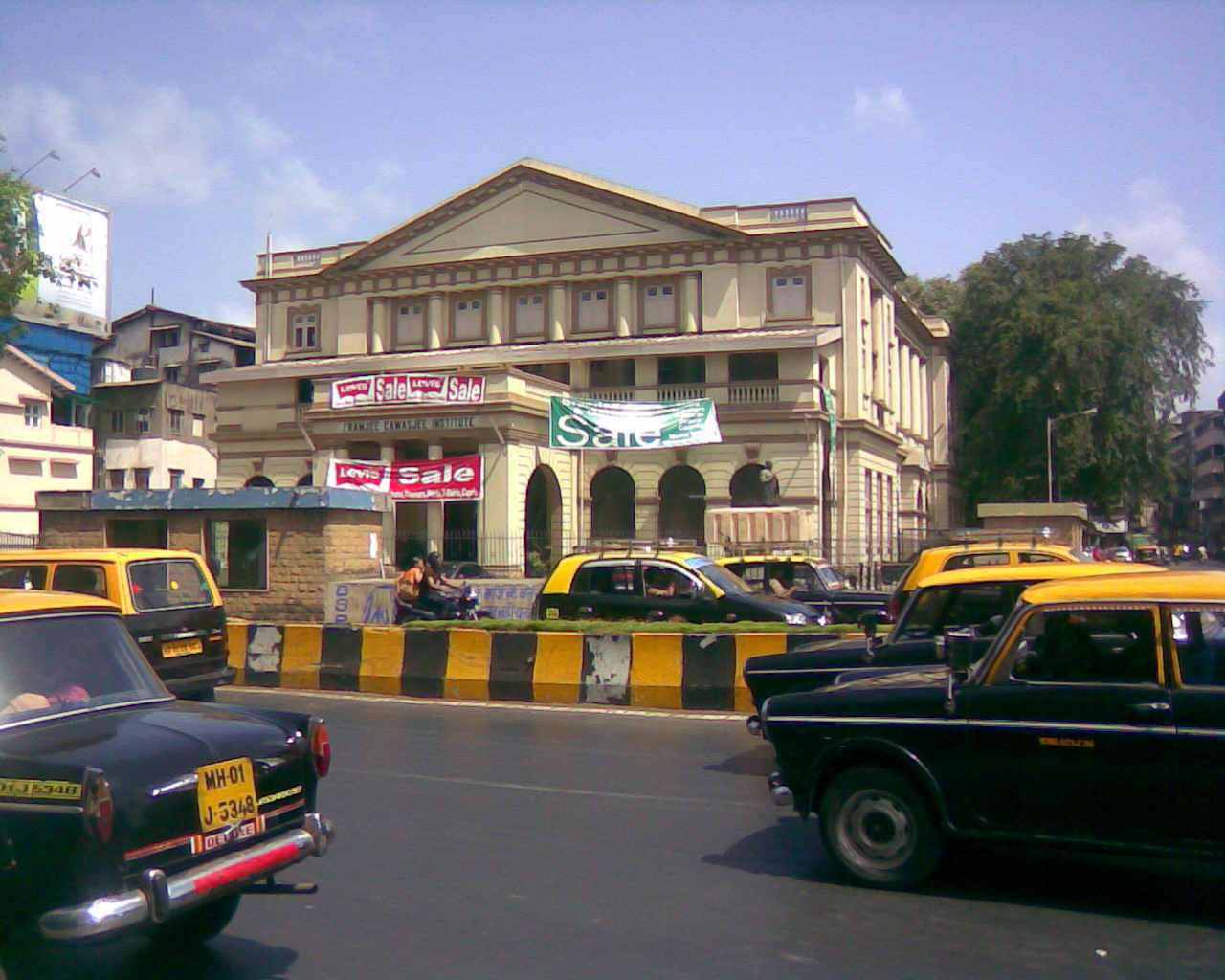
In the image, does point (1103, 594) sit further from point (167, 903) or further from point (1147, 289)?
point (1147, 289)

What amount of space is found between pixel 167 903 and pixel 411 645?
33.9ft

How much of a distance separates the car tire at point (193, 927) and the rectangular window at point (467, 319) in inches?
1746

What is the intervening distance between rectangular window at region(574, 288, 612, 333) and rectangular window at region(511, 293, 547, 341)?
58.4 inches

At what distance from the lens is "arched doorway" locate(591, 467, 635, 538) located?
4466 cm

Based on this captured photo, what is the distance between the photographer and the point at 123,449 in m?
55.2

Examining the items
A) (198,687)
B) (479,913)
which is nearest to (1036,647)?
(479,913)

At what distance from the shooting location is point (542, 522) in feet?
144

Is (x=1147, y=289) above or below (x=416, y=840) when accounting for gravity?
above

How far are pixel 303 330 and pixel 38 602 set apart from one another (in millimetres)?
48564

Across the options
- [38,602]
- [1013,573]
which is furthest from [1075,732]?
[38,602]

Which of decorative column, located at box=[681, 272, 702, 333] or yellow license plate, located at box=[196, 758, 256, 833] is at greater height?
decorative column, located at box=[681, 272, 702, 333]

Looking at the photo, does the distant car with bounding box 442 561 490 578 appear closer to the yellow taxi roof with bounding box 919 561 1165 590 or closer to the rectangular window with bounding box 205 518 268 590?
the rectangular window with bounding box 205 518 268 590

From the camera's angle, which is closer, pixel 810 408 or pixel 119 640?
pixel 119 640

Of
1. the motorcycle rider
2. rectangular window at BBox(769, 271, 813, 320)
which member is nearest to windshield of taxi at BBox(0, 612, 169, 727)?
the motorcycle rider
